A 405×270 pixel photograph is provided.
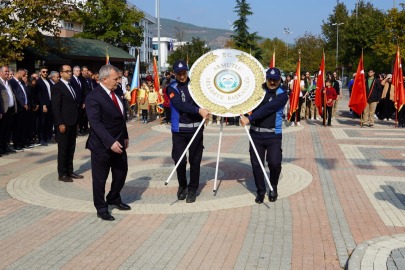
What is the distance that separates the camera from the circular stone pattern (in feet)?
23.6

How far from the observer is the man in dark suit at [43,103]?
44.4ft

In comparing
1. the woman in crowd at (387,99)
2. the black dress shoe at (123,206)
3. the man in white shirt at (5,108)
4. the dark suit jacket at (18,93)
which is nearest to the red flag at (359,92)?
the woman in crowd at (387,99)

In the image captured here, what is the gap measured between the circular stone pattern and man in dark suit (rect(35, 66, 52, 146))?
370 centimetres

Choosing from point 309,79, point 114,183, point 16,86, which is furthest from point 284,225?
point 309,79

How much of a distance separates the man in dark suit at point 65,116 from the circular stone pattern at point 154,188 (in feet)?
1.39

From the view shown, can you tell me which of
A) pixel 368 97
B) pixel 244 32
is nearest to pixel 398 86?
pixel 368 97

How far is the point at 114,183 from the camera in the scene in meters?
6.77

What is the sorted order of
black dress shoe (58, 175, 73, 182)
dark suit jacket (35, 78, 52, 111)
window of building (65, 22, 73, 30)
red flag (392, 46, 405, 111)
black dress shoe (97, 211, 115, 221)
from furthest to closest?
window of building (65, 22, 73, 30), red flag (392, 46, 405, 111), dark suit jacket (35, 78, 52, 111), black dress shoe (58, 175, 73, 182), black dress shoe (97, 211, 115, 221)

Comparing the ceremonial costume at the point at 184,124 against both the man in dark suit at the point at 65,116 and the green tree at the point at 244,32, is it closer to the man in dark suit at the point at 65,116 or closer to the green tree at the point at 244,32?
the man in dark suit at the point at 65,116

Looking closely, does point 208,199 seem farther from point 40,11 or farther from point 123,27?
point 123,27

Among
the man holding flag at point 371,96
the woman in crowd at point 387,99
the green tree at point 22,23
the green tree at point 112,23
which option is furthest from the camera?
the green tree at point 112,23

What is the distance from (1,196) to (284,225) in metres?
4.94

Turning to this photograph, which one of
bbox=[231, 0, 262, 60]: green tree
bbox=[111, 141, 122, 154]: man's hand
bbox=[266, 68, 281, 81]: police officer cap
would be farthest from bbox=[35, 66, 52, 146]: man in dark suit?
bbox=[231, 0, 262, 60]: green tree

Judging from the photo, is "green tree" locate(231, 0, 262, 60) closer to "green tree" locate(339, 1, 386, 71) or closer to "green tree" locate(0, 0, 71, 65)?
"green tree" locate(339, 1, 386, 71)
